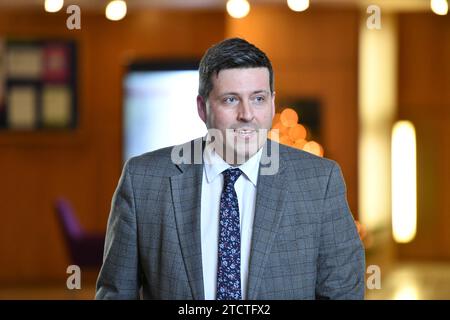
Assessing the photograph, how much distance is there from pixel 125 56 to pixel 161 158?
280 inches

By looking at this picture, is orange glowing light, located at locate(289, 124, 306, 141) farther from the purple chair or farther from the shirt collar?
the shirt collar

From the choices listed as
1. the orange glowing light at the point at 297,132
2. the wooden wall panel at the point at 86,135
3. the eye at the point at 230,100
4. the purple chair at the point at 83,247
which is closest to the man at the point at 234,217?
the eye at the point at 230,100

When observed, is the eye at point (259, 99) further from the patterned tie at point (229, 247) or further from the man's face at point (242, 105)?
the patterned tie at point (229, 247)

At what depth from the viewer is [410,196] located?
11.2m

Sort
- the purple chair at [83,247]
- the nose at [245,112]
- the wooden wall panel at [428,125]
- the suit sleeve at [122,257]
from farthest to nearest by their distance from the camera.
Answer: the wooden wall panel at [428,125], the purple chair at [83,247], the suit sleeve at [122,257], the nose at [245,112]

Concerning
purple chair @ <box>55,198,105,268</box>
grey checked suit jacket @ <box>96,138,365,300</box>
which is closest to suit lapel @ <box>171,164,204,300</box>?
grey checked suit jacket @ <box>96,138,365,300</box>

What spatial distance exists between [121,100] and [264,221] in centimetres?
730

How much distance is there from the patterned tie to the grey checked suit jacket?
0.13 ft

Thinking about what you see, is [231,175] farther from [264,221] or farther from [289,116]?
[289,116]

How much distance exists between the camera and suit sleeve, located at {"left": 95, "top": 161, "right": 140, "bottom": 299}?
1966 millimetres

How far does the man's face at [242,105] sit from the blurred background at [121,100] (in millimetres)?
5525

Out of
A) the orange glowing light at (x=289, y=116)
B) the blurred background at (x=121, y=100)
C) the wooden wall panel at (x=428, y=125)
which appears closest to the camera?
the blurred background at (x=121, y=100)

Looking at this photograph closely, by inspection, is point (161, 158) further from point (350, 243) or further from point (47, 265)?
point (47, 265)

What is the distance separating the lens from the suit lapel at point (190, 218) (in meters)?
1.89
